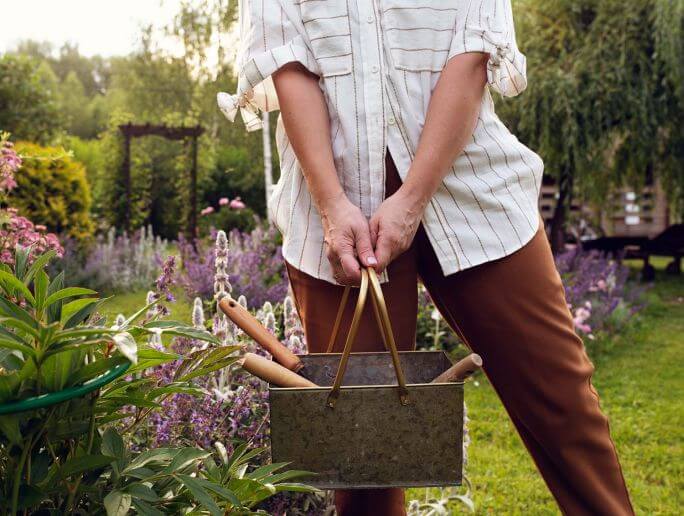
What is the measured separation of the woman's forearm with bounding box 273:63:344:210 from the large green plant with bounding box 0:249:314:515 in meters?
0.45

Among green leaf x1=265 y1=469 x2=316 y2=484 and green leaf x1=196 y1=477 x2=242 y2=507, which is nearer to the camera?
green leaf x1=196 y1=477 x2=242 y2=507

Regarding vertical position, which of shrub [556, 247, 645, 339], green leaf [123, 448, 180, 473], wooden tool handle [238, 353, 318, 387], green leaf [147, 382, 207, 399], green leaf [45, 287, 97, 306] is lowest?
shrub [556, 247, 645, 339]

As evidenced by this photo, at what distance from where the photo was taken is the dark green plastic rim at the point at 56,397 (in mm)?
759

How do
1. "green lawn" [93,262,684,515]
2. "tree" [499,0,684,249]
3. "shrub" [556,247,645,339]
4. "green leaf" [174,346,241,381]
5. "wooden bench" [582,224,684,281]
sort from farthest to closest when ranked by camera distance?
"wooden bench" [582,224,684,281] → "tree" [499,0,684,249] → "shrub" [556,247,645,339] → "green lawn" [93,262,684,515] → "green leaf" [174,346,241,381]

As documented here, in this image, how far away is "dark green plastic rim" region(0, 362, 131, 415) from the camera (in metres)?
0.76

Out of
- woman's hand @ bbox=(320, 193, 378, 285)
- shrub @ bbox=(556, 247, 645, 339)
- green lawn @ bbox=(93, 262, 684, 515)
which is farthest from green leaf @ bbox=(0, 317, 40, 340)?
shrub @ bbox=(556, 247, 645, 339)

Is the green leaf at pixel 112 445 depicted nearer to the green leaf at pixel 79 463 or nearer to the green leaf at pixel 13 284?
the green leaf at pixel 79 463

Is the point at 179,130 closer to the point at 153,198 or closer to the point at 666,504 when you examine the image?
the point at 153,198

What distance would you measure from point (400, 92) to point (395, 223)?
285mm

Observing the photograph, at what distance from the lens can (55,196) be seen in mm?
7676

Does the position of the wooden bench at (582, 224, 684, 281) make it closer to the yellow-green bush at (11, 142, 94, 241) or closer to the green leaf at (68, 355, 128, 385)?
the yellow-green bush at (11, 142, 94, 241)

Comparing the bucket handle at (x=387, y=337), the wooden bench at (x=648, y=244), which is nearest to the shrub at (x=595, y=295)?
the wooden bench at (x=648, y=244)

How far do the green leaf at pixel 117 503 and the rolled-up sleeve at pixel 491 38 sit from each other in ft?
3.06

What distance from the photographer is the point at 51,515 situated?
88 centimetres
